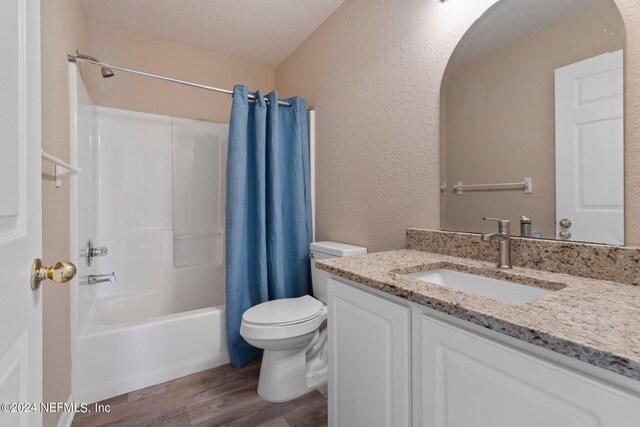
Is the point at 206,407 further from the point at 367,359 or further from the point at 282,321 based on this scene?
the point at 367,359

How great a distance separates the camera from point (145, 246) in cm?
229

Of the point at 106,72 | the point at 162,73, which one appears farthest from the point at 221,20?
the point at 106,72

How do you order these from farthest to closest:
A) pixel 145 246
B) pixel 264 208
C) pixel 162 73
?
pixel 162 73 → pixel 145 246 → pixel 264 208

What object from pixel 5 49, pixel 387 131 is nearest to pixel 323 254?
pixel 387 131

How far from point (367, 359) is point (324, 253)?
93 cm

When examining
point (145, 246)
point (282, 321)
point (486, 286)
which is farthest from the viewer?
point (145, 246)

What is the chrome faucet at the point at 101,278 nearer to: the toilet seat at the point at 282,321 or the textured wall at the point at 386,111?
the toilet seat at the point at 282,321

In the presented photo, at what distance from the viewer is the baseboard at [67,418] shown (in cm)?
130

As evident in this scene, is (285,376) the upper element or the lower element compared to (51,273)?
lower

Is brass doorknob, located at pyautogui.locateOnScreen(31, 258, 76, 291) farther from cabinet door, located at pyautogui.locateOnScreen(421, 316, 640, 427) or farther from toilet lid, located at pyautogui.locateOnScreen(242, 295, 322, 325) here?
toilet lid, located at pyautogui.locateOnScreen(242, 295, 322, 325)

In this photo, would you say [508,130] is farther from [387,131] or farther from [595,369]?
[595,369]

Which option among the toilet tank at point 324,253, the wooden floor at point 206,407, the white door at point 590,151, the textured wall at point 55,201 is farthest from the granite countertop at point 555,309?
the textured wall at point 55,201

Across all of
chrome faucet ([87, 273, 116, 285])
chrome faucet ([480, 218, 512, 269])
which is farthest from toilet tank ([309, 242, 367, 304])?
chrome faucet ([87, 273, 116, 285])

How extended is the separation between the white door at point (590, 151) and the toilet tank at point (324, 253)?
959mm
